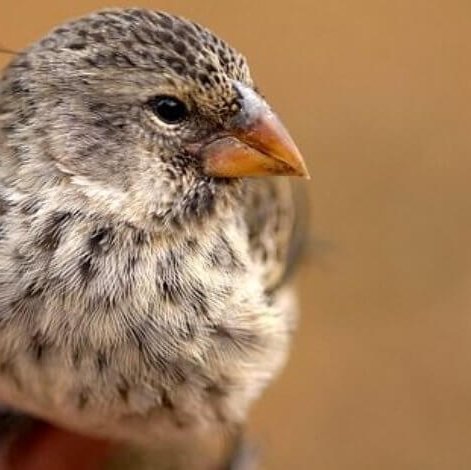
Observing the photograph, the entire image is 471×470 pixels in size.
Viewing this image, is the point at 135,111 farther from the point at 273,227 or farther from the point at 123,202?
the point at 273,227

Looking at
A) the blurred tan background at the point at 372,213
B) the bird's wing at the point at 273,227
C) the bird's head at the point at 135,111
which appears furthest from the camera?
the blurred tan background at the point at 372,213

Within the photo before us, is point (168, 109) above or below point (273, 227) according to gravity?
above

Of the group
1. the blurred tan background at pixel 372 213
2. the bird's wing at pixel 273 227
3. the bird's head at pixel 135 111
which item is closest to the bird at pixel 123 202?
the bird's head at pixel 135 111

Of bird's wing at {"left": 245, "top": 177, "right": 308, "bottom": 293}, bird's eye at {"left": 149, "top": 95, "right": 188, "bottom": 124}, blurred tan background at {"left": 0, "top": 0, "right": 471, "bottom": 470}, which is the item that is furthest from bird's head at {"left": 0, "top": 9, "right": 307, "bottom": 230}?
blurred tan background at {"left": 0, "top": 0, "right": 471, "bottom": 470}

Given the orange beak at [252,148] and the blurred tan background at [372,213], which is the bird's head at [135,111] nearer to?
the orange beak at [252,148]

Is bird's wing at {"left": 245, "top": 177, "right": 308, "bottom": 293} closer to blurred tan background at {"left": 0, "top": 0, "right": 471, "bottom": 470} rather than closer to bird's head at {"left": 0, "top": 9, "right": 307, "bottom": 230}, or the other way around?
bird's head at {"left": 0, "top": 9, "right": 307, "bottom": 230}

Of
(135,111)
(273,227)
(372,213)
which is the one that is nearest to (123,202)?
(135,111)

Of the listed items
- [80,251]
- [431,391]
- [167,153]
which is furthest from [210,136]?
[431,391]
